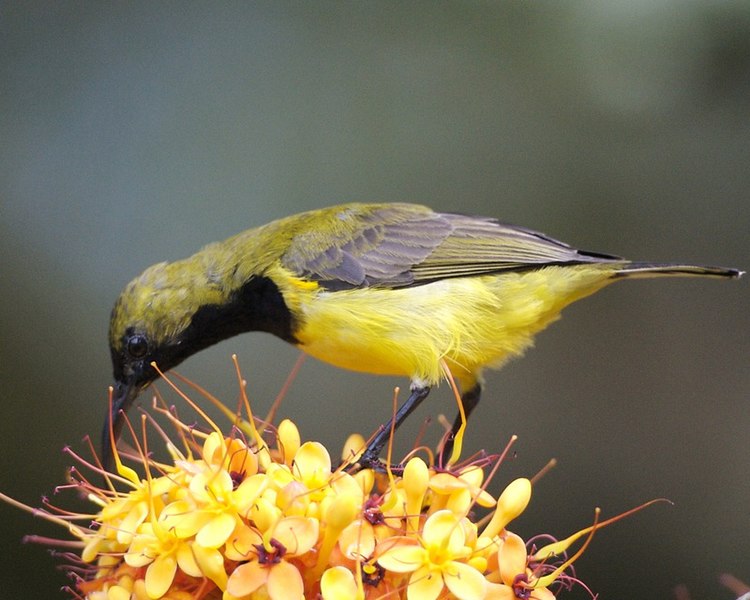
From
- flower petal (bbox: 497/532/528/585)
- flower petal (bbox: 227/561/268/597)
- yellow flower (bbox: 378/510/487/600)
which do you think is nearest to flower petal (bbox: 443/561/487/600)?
yellow flower (bbox: 378/510/487/600)

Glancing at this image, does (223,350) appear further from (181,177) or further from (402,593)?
(402,593)

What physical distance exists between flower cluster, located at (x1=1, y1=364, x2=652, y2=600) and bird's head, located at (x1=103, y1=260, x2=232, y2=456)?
905mm

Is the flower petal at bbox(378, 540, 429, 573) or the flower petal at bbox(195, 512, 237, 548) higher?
the flower petal at bbox(195, 512, 237, 548)

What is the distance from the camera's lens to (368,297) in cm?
389

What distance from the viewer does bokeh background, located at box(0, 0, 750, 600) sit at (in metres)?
6.56

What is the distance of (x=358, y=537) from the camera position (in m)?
2.52

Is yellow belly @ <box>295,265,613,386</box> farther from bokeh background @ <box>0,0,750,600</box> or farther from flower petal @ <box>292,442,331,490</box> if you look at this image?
bokeh background @ <box>0,0,750,600</box>

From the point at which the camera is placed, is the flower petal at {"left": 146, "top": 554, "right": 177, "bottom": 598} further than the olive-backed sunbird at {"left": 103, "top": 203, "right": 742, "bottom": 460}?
No

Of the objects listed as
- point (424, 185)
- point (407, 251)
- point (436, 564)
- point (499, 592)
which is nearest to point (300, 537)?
point (436, 564)

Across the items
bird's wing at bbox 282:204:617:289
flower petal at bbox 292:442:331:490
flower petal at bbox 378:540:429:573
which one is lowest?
flower petal at bbox 378:540:429:573

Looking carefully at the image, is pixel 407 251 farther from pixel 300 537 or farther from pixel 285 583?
pixel 285 583

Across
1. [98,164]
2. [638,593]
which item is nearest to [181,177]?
[98,164]

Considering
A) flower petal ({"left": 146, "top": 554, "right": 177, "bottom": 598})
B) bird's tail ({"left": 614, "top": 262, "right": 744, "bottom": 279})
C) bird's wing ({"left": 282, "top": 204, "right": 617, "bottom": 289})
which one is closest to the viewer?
flower petal ({"left": 146, "top": 554, "right": 177, "bottom": 598})

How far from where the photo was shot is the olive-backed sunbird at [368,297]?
12.2 feet
